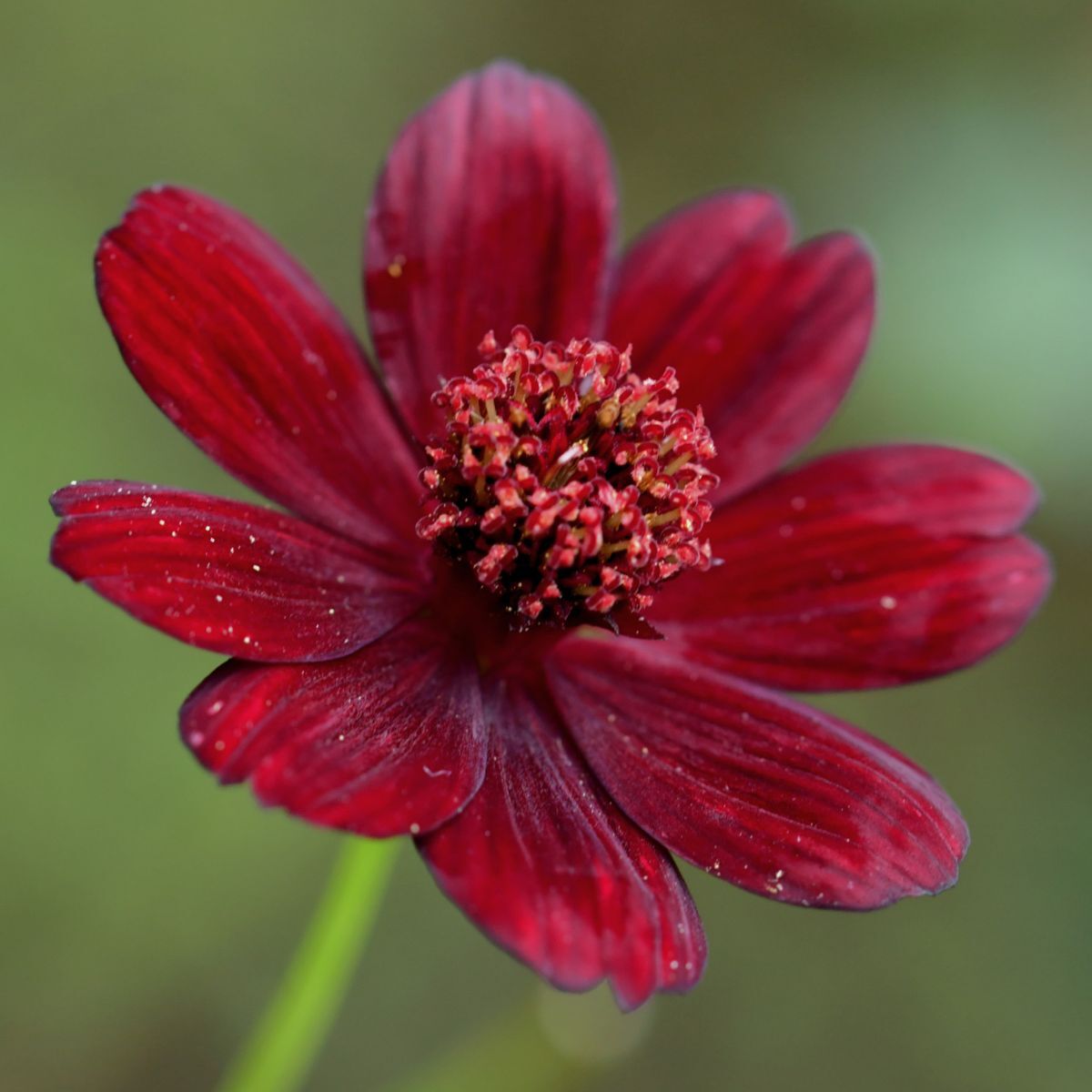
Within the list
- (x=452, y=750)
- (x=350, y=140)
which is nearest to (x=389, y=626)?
(x=452, y=750)

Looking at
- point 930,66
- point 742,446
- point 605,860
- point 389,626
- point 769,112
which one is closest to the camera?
point 605,860

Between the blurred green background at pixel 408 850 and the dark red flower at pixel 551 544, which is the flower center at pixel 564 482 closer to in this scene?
the dark red flower at pixel 551 544

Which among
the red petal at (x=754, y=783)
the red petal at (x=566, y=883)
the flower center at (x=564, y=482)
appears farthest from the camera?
the flower center at (x=564, y=482)

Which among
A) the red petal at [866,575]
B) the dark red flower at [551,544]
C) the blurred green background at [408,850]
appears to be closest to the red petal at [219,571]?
the dark red flower at [551,544]

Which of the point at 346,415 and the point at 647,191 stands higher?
the point at 346,415

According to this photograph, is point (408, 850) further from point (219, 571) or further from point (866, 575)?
point (219, 571)

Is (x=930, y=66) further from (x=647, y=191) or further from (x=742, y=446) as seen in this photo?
(x=742, y=446)

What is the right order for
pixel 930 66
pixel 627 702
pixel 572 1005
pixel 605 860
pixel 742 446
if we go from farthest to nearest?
pixel 930 66, pixel 572 1005, pixel 742 446, pixel 627 702, pixel 605 860

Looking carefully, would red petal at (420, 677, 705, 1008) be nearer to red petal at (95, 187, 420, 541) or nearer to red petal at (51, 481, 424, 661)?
red petal at (51, 481, 424, 661)
